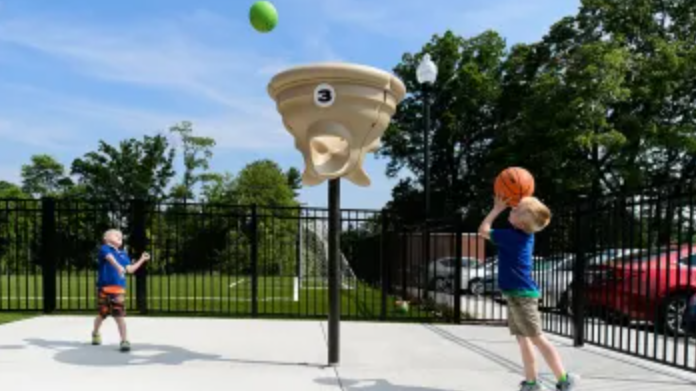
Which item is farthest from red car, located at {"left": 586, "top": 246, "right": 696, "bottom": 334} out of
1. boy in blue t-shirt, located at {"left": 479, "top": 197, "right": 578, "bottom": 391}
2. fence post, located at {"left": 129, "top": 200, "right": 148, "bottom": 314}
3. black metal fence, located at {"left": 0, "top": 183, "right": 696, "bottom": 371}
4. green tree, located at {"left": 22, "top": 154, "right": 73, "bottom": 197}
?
green tree, located at {"left": 22, "top": 154, "right": 73, "bottom": 197}

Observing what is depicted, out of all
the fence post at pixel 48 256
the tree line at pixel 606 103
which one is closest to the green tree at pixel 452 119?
the tree line at pixel 606 103

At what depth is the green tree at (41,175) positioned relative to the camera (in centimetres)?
6316

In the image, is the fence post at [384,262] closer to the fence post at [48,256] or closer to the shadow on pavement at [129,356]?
the shadow on pavement at [129,356]

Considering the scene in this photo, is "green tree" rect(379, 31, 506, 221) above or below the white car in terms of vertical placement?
above

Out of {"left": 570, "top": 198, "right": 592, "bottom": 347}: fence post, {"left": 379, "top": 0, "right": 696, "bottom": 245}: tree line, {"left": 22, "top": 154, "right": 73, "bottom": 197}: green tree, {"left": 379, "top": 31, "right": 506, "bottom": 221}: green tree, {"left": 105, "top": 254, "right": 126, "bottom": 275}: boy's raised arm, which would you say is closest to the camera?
{"left": 105, "top": 254, "right": 126, "bottom": 275}: boy's raised arm

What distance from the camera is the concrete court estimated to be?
17.1ft

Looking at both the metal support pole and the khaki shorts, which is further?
the metal support pole

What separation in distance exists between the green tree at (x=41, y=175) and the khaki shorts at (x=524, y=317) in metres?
65.6

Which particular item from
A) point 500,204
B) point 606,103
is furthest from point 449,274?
point 606,103

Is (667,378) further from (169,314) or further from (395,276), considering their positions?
(395,276)

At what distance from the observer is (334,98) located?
5629 mm

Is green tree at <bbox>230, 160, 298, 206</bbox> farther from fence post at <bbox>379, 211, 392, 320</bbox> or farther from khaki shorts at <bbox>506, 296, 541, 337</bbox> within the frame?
khaki shorts at <bbox>506, 296, 541, 337</bbox>

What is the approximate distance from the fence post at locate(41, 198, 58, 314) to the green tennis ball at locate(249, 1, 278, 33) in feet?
17.3

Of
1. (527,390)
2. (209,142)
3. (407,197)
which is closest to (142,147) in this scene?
(209,142)
